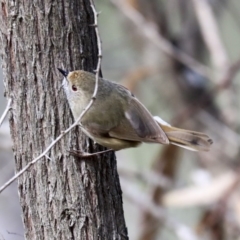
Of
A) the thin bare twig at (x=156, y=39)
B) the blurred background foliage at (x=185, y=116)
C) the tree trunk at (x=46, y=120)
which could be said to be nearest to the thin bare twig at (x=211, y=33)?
the blurred background foliage at (x=185, y=116)

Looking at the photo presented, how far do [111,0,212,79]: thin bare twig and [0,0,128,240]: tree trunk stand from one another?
2.47m

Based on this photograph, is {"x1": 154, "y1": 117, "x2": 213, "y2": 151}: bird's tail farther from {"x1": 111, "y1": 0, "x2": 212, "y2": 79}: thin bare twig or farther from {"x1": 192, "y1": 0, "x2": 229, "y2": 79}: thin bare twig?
{"x1": 192, "y1": 0, "x2": 229, "y2": 79}: thin bare twig

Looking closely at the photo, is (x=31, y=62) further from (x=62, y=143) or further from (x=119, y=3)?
(x=119, y=3)

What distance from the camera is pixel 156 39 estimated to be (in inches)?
183

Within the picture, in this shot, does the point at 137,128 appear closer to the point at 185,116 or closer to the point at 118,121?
A: the point at 118,121

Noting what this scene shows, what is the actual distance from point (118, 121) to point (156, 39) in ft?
8.18

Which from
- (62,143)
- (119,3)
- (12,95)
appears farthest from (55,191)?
(119,3)

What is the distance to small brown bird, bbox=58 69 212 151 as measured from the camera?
2107mm

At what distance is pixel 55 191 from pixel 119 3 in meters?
2.79

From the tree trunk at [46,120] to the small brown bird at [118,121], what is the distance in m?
0.09

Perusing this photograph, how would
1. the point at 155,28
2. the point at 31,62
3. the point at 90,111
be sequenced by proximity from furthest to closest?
the point at 155,28 < the point at 90,111 < the point at 31,62

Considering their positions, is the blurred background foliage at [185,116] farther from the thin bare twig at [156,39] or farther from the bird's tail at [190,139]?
the bird's tail at [190,139]

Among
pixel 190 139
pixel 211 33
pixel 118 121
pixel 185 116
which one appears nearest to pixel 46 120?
pixel 118 121

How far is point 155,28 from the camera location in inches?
199
